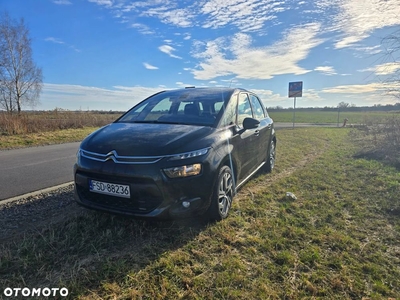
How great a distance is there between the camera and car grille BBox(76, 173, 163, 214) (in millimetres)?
2602

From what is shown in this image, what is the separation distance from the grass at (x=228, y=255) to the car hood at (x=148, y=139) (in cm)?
95

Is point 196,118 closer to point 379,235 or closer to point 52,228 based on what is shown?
point 52,228

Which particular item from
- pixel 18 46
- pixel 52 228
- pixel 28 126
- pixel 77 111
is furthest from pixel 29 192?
pixel 18 46

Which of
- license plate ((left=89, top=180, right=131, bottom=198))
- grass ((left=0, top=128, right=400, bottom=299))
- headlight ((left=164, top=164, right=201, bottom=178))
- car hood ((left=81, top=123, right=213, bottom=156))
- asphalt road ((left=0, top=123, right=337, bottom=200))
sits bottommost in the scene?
grass ((left=0, top=128, right=400, bottom=299))

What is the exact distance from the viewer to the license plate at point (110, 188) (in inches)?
104

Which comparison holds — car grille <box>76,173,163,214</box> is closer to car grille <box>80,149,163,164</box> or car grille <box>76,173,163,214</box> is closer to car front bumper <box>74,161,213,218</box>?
car front bumper <box>74,161,213,218</box>

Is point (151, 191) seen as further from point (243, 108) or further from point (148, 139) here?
point (243, 108)

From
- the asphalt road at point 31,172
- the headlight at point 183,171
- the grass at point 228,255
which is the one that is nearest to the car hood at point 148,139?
the headlight at point 183,171

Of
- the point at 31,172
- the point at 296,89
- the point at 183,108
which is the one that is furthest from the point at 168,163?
the point at 296,89

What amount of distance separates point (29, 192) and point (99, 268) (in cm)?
289

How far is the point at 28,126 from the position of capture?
13242mm

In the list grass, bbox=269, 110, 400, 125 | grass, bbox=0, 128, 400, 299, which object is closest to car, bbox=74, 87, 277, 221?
grass, bbox=0, 128, 400, 299

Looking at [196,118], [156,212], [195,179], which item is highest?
[196,118]

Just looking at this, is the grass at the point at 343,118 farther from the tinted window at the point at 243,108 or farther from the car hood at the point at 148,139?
the car hood at the point at 148,139
